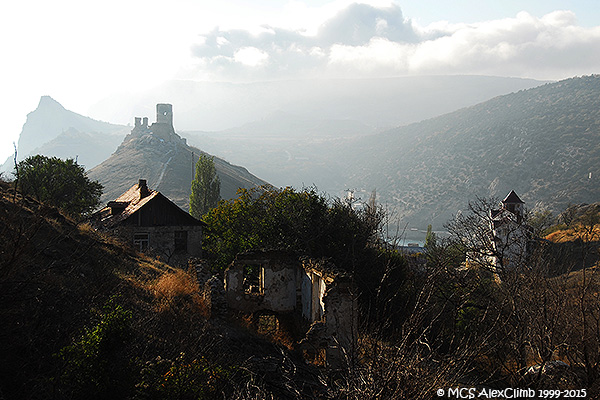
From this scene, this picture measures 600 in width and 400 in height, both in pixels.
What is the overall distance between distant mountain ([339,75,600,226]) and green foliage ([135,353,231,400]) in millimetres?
116965

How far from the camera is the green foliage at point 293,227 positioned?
25109 millimetres

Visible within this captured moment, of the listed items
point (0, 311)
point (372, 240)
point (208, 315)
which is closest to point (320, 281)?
point (208, 315)

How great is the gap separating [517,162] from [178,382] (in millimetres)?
161132

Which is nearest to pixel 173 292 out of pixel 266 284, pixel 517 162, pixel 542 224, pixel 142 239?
pixel 266 284

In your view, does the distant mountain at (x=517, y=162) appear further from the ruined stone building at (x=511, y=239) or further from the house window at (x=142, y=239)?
the house window at (x=142, y=239)

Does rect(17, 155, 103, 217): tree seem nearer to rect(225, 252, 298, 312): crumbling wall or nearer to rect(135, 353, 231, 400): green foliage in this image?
rect(225, 252, 298, 312): crumbling wall

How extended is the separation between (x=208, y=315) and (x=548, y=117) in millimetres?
187862

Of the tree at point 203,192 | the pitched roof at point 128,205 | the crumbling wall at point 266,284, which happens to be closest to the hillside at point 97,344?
the crumbling wall at point 266,284

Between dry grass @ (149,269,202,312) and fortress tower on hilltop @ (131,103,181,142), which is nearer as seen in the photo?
dry grass @ (149,269,202,312)

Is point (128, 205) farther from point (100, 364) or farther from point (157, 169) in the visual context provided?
point (157, 169)

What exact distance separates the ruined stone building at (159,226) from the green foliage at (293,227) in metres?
1.83

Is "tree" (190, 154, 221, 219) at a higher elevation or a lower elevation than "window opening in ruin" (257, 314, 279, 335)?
higher

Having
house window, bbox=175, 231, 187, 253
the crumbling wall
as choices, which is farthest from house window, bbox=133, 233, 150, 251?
the crumbling wall

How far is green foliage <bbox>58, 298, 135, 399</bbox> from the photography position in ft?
19.7
